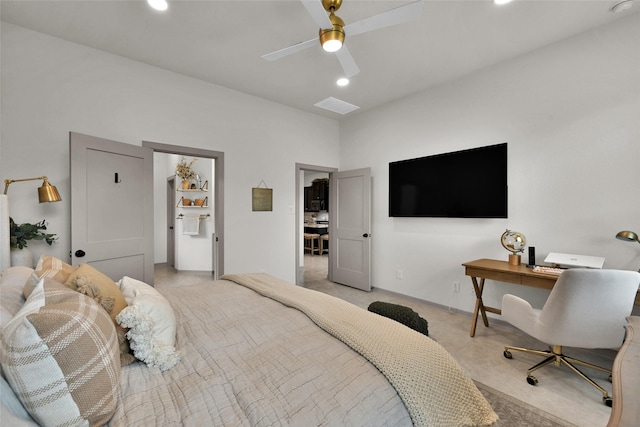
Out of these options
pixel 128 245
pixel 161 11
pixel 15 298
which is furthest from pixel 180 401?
pixel 161 11

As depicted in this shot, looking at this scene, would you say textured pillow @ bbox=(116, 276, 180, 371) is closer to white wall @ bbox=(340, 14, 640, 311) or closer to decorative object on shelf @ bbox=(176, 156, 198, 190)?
white wall @ bbox=(340, 14, 640, 311)

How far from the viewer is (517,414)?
5.65 feet

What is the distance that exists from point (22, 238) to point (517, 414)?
3.83 m

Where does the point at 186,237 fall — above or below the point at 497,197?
below

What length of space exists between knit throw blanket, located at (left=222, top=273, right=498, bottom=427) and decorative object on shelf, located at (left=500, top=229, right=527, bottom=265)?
6.54ft

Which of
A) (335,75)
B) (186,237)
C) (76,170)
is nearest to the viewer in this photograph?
(76,170)

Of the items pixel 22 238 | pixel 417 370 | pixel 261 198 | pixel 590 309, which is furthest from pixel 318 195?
pixel 417 370

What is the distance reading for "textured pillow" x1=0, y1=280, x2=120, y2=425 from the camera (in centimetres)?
71

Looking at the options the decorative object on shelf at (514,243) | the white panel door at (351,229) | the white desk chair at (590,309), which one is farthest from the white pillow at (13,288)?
the white panel door at (351,229)

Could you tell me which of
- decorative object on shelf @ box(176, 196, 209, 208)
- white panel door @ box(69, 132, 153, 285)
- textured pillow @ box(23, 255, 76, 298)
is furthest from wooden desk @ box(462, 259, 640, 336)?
decorative object on shelf @ box(176, 196, 209, 208)

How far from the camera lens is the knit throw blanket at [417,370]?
3.39ft

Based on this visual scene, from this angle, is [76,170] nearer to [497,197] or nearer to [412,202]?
[412,202]

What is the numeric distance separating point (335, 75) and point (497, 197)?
2.33 m

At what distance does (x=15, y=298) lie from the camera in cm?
120
